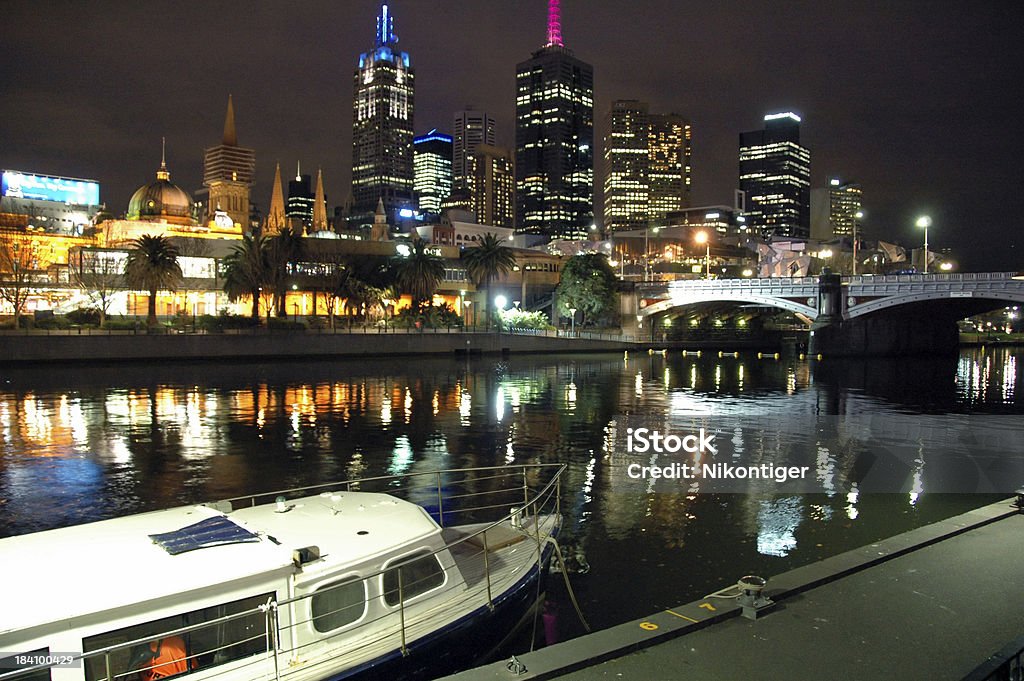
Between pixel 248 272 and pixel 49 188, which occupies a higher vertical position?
pixel 49 188

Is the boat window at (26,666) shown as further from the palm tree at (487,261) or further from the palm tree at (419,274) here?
the palm tree at (487,261)

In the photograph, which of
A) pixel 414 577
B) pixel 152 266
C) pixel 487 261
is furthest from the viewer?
pixel 487 261

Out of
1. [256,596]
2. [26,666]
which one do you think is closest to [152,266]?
[256,596]

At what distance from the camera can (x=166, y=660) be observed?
7.66 meters

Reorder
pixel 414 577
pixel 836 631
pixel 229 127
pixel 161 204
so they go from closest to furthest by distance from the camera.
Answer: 1. pixel 836 631
2. pixel 414 577
3. pixel 161 204
4. pixel 229 127

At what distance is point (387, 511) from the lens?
10.8 m

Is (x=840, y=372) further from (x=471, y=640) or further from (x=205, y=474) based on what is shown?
(x=471, y=640)

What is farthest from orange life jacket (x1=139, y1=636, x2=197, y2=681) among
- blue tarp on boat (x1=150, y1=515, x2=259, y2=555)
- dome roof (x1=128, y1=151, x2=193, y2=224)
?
dome roof (x1=128, y1=151, x2=193, y2=224)

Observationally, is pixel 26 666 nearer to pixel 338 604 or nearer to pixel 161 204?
pixel 338 604

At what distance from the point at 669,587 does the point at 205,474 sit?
1648 centimetres

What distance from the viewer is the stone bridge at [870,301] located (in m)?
81.6

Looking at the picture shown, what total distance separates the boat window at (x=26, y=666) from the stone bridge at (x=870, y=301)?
90.3 metres

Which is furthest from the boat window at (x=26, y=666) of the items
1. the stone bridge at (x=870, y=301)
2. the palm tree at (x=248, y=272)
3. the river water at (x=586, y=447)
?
the stone bridge at (x=870, y=301)

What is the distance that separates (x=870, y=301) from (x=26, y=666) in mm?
96077
